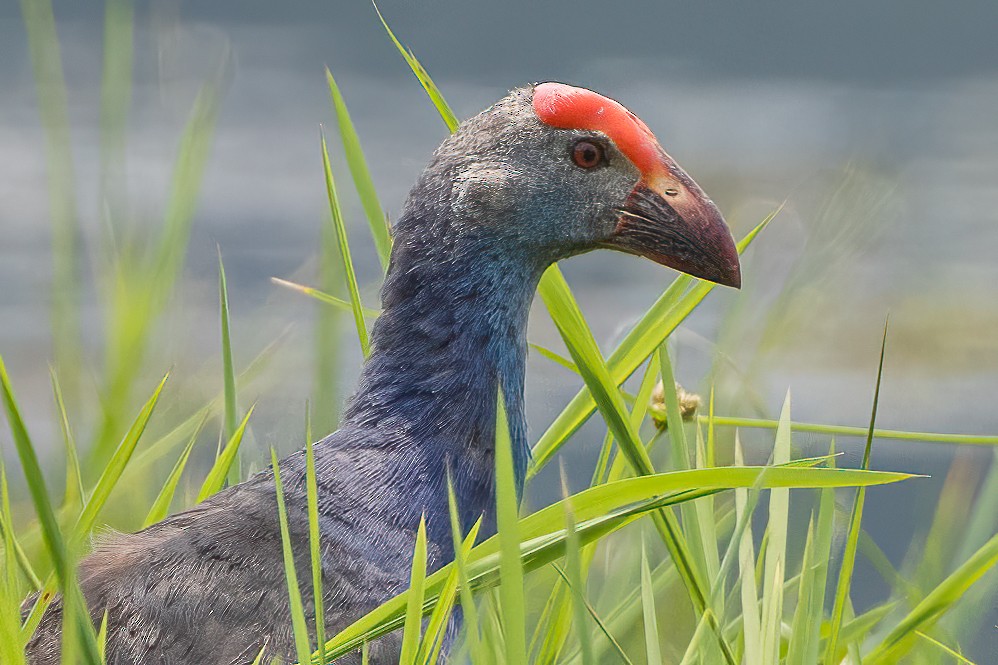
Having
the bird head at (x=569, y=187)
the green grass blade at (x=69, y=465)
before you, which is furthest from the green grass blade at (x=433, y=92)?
the green grass blade at (x=69, y=465)

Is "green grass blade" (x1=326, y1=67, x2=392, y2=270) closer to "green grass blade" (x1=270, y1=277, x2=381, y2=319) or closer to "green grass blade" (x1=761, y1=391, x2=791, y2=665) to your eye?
"green grass blade" (x1=270, y1=277, x2=381, y2=319)

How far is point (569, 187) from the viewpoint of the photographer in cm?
205

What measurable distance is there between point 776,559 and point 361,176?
100cm

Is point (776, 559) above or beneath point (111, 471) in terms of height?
beneath

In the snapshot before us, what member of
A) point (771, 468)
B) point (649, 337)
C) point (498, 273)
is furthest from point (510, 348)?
point (771, 468)

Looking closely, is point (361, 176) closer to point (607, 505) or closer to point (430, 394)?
point (430, 394)

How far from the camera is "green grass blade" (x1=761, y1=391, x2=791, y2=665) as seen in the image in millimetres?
1506

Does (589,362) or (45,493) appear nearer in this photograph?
(45,493)

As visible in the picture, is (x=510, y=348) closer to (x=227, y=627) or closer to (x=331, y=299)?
(x=331, y=299)

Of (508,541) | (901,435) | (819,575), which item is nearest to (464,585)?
Answer: (508,541)

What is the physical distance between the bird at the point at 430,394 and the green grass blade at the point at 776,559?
41 cm

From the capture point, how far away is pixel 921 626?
5.64 feet

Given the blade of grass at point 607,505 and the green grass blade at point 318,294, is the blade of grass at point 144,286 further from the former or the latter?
the blade of grass at point 607,505

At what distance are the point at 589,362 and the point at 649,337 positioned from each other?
1.12 ft
